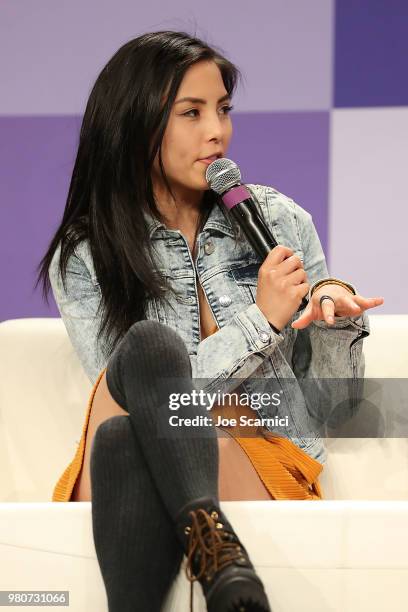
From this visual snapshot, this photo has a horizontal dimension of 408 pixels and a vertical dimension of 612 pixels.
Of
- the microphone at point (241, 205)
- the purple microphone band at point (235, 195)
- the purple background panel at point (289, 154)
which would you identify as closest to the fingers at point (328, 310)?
the microphone at point (241, 205)

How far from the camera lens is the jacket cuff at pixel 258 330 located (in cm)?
143

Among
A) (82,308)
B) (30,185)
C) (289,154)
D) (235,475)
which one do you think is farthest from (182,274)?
(30,185)

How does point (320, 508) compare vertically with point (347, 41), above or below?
below

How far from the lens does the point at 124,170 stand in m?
1.61

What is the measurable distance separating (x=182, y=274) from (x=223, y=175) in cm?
21

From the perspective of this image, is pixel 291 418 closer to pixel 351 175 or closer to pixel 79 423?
pixel 79 423

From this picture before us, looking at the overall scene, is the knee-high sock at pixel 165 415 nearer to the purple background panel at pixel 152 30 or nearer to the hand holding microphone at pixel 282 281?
the hand holding microphone at pixel 282 281

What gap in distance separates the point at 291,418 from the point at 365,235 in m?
1.03

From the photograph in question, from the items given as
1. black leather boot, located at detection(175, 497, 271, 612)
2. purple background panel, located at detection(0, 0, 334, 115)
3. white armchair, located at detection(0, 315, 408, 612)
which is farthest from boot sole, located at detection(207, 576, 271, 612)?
purple background panel, located at detection(0, 0, 334, 115)

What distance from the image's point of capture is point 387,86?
245 cm

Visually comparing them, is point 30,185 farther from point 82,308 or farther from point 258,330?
point 258,330

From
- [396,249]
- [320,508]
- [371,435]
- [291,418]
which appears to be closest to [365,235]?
[396,249]

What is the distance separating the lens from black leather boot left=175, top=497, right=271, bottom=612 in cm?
104

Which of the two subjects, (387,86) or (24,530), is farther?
(387,86)
